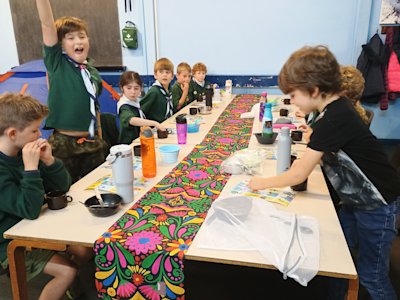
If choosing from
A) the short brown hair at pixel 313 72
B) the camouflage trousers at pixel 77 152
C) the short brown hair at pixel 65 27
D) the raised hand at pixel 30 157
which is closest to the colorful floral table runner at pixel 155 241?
the raised hand at pixel 30 157

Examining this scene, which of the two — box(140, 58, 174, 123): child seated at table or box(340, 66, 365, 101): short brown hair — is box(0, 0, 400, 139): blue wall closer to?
box(140, 58, 174, 123): child seated at table

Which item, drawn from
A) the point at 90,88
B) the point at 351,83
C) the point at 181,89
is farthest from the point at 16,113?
the point at 181,89

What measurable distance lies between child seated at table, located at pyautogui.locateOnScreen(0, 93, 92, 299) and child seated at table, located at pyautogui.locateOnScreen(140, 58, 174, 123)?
1.70 metres

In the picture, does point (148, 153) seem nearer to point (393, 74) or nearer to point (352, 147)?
point (352, 147)

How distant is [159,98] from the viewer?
3.28m

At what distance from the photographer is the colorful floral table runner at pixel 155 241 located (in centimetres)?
117

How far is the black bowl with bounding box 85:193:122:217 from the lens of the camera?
1.37m

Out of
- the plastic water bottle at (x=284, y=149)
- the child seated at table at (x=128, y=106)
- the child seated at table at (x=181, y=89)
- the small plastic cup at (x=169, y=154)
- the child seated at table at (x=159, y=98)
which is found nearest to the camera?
the plastic water bottle at (x=284, y=149)

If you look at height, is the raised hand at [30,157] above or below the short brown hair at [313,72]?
below

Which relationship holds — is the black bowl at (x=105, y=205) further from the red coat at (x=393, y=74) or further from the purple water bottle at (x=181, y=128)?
the red coat at (x=393, y=74)

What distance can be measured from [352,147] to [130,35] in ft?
13.1

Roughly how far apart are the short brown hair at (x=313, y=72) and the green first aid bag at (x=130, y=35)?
3789mm

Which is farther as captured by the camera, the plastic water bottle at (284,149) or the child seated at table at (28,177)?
the plastic water bottle at (284,149)

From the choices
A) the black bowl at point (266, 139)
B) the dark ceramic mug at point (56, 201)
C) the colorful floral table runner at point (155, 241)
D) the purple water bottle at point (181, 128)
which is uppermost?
the purple water bottle at point (181, 128)
